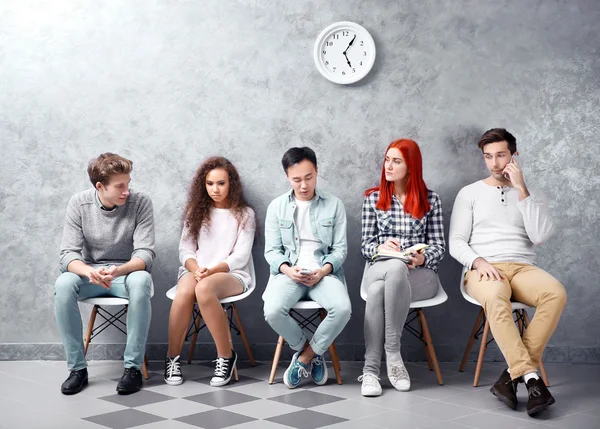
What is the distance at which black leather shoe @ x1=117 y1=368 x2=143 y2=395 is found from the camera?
3.82 m

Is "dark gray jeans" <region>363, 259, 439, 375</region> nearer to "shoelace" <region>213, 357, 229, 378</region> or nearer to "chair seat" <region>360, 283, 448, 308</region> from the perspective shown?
"chair seat" <region>360, 283, 448, 308</region>

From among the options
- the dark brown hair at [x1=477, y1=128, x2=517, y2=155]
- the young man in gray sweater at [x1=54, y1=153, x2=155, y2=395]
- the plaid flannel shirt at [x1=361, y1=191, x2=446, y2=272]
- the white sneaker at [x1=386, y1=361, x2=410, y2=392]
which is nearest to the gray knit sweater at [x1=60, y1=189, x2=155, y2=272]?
the young man in gray sweater at [x1=54, y1=153, x2=155, y2=395]

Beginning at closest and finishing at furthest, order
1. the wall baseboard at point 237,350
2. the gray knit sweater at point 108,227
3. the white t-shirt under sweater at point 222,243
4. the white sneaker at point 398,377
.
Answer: the white sneaker at point 398,377 < the gray knit sweater at point 108,227 < the white t-shirt under sweater at point 222,243 < the wall baseboard at point 237,350

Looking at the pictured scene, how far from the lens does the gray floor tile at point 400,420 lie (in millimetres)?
3306

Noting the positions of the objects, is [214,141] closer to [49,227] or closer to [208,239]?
[208,239]

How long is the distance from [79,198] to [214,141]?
832 millimetres

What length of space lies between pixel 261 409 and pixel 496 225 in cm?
160

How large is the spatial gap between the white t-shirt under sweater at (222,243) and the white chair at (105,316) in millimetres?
298

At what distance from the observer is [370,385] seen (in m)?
3.82

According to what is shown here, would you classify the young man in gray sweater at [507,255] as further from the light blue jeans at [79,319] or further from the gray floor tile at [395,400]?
the light blue jeans at [79,319]

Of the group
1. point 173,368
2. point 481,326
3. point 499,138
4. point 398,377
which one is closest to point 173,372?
point 173,368

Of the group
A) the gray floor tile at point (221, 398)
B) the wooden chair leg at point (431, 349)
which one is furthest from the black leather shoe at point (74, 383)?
the wooden chair leg at point (431, 349)

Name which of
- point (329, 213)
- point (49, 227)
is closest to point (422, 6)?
point (329, 213)

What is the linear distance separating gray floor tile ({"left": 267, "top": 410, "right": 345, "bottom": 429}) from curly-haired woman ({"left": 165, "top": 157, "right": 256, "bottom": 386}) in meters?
0.65
